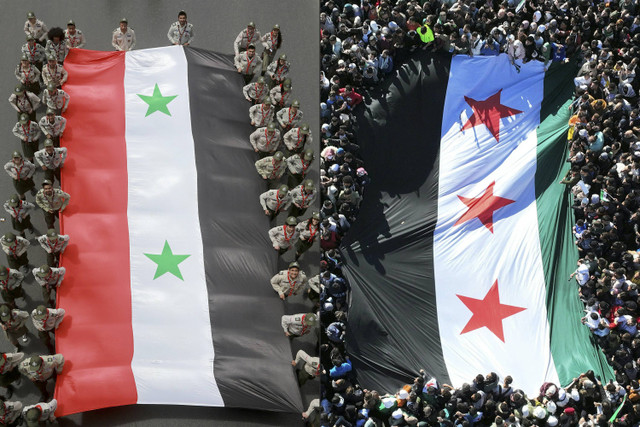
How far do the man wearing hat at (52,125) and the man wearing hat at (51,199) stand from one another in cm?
92

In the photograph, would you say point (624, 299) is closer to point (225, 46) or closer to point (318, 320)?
point (318, 320)

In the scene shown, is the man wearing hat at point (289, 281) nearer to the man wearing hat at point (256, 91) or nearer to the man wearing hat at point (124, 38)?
the man wearing hat at point (256, 91)

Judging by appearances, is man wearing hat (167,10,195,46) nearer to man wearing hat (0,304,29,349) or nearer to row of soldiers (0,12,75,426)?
row of soldiers (0,12,75,426)

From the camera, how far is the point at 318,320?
10.0 metres

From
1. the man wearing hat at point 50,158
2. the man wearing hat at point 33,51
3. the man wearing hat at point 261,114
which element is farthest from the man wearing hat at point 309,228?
the man wearing hat at point 33,51

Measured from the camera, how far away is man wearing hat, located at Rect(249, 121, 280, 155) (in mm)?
10641

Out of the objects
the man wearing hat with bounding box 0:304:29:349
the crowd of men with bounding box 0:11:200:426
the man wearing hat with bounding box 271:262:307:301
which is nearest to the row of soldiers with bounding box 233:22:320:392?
the man wearing hat with bounding box 271:262:307:301

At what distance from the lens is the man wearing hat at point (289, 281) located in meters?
9.59

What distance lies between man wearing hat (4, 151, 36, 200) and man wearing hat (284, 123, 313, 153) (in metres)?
3.43

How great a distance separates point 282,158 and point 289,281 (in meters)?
1.78

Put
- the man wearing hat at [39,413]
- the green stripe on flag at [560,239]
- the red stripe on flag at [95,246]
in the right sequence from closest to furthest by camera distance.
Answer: the man wearing hat at [39,413] < the red stripe on flag at [95,246] < the green stripe on flag at [560,239]

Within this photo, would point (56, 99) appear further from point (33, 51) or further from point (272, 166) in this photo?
point (272, 166)

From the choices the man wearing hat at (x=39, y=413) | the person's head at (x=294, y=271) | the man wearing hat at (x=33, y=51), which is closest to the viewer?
the man wearing hat at (x=39, y=413)

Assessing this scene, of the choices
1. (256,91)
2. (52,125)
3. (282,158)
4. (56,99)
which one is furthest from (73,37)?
(282,158)
